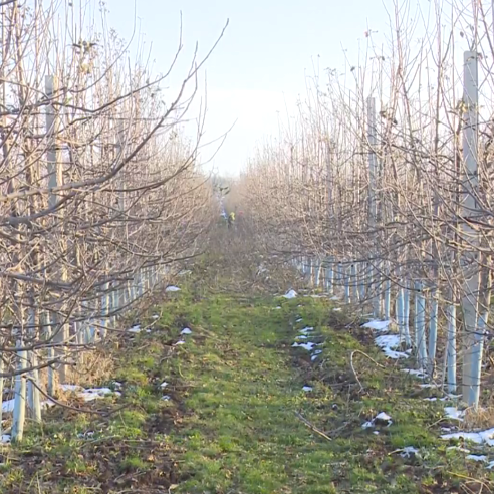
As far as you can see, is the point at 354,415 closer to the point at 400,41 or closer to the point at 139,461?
the point at 139,461

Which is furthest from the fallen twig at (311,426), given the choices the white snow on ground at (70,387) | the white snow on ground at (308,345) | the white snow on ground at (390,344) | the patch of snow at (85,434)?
the white snow on ground at (308,345)

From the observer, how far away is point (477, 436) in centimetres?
503

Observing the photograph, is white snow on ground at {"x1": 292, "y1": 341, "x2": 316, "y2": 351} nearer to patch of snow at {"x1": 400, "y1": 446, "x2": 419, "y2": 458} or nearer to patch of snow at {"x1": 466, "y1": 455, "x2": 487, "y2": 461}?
patch of snow at {"x1": 400, "y1": 446, "x2": 419, "y2": 458}

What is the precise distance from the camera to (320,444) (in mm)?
5406

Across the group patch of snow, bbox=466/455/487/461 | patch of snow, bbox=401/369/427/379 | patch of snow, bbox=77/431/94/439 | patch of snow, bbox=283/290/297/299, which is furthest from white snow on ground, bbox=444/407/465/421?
patch of snow, bbox=283/290/297/299

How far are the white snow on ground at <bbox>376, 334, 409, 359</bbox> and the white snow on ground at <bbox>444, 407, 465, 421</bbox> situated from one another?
79.2 inches

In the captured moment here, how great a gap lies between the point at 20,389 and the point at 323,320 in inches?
248

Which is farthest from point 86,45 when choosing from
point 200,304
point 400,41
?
point 200,304

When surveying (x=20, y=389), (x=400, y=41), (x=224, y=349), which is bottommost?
(x=224, y=349)

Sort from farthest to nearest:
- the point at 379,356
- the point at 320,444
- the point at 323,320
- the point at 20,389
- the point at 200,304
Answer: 1. the point at 200,304
2. the point at 323,320
3. the point at 379,356
4. the point at 320,444
5. the point at 20,389

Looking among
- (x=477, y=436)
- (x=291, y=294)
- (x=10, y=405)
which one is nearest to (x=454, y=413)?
(x=477, y=436)

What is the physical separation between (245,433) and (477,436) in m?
2.14

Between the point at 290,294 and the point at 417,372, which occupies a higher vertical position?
the point at 417,372

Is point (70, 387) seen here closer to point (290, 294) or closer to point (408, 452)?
point (408, 452)
